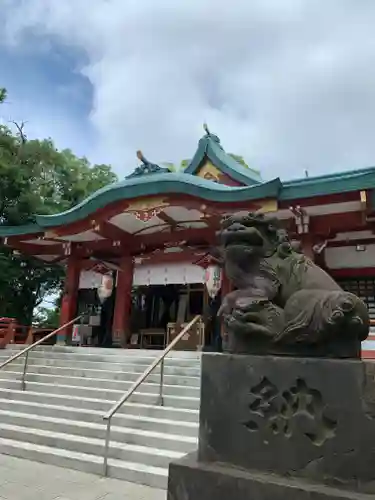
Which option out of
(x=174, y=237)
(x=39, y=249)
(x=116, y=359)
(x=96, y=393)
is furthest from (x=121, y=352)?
(x=39, y=249)

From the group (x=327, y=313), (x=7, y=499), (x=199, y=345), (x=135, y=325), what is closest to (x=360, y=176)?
(x=199, y=345)

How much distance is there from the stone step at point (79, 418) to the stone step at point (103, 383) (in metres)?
0.74

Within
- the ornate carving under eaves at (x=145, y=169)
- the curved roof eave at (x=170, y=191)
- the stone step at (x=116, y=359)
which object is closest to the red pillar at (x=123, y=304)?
Answer: the stone step at (x=116, y=359)

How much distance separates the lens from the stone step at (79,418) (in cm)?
537

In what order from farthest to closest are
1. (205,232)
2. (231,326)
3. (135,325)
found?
(135,325) → (205,232) → (231,326)

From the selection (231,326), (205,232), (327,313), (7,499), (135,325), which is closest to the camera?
(327,313)

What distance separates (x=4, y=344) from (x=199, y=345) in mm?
5493

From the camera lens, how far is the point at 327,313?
235 centimetres

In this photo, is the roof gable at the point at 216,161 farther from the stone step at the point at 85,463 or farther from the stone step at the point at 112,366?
the stone step at the point at 85,463

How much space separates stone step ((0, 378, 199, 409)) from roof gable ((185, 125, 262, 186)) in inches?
308

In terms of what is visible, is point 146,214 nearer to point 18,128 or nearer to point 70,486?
point 70,486

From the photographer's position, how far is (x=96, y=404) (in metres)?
6.37

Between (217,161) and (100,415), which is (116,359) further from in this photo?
(217,161)

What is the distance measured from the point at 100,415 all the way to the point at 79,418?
1.16 feet
